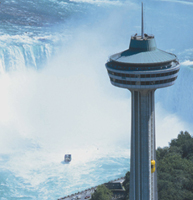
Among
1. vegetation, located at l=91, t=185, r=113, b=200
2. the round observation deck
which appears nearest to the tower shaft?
the round observation deck

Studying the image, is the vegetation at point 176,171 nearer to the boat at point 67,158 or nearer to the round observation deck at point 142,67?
the boat at point 67,158

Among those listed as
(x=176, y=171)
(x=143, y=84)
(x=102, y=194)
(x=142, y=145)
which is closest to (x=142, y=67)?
(x=143, y=84)

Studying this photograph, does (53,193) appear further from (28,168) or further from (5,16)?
(5,16)

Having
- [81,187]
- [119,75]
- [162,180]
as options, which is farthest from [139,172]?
[81,187]

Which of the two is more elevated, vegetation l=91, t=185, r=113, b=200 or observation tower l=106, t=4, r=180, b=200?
observation tower l=106, t=4, r=180, b=200

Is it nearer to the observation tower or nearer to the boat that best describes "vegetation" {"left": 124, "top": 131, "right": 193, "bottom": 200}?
the observation tower

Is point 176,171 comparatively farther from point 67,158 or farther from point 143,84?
point 143,84
